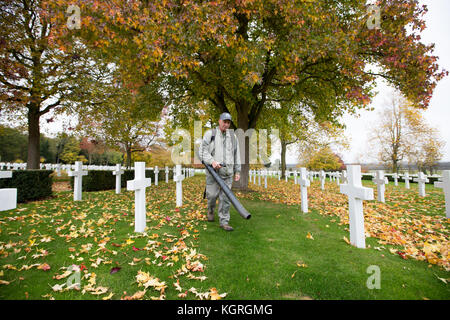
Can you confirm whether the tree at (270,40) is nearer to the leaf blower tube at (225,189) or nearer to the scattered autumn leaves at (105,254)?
the leaf blower tube at (225,189)

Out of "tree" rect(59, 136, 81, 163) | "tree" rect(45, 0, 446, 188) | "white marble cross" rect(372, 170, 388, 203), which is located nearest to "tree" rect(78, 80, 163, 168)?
"tree" rect(45, 0, 446, 188)

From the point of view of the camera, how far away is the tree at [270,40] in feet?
18.3

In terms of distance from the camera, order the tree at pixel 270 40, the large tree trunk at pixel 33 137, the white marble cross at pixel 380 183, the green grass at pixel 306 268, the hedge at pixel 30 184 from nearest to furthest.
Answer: the green grass at pixel 306 268 → the tree at pixel 270 40 → the hedge at pixel 30 184 → the white marble cross at pixel 380 183 → the large tree trunk at pixel 33 137

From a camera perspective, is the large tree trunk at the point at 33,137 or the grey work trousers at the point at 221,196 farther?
the large tree trunk at the point at 33,137

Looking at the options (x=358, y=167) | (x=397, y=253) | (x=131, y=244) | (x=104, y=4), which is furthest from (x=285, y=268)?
(x=104, y=4)

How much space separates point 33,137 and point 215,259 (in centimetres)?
1368

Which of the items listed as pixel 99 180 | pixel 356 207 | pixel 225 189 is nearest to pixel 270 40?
pixel 225 189

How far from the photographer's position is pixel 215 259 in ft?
10.3

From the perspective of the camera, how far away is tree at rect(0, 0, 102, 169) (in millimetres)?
9258

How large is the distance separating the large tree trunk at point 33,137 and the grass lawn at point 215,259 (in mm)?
8148

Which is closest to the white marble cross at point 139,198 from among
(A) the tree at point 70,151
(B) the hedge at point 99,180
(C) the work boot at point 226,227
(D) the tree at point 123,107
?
(C) the work boot at point 226,227

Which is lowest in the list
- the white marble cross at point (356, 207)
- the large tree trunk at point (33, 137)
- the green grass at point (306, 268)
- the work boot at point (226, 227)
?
the green grass at point (306, 268)

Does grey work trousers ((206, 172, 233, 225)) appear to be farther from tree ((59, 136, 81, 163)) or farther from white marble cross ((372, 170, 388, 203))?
tree ((59, 136, 81, 163))
